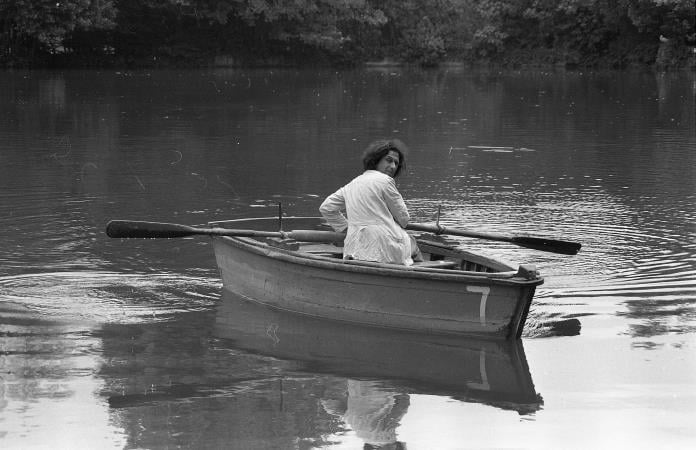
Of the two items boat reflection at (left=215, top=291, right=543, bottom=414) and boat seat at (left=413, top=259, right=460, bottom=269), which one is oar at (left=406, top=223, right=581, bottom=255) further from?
boat reflection at (left=215, top=291, right=543, bottom=414)

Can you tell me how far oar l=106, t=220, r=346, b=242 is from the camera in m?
9.96

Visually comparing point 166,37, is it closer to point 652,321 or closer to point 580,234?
point 580,234

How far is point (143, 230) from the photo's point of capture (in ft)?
33.1

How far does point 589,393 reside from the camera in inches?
300

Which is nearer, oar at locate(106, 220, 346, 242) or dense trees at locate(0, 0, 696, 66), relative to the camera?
oar at locate(106, 220, 346, 242)

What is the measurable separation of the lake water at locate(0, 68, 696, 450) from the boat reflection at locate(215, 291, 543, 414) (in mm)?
24

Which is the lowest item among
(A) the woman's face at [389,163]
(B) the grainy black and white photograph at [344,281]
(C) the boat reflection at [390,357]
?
(C) the boat reflection at [390,357]

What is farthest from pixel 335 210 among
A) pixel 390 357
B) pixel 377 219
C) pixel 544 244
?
pixel 544 244

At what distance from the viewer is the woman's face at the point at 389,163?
9242 mm

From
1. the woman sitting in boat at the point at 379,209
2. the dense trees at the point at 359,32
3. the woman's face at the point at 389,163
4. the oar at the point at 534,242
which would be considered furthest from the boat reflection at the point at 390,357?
the dense trees at the point at 359,32

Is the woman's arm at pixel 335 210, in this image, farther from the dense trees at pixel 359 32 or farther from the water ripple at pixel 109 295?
the dense trees at pixel 359 32

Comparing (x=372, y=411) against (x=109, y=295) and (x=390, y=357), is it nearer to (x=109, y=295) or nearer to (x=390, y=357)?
(x=390, y=357)

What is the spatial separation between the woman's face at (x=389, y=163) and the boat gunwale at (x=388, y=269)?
2.55 ft

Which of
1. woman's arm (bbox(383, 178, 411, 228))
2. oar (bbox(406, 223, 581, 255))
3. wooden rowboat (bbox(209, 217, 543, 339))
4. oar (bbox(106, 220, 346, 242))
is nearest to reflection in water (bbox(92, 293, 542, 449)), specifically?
wooden rowboat (bbox(209, 217, 543, 339))
